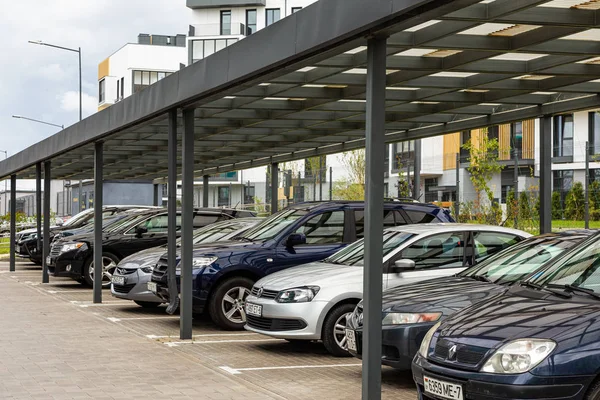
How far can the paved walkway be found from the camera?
348 inches

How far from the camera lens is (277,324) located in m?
10.8

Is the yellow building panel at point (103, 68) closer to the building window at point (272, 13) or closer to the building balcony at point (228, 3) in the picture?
the building balcony at point (228, 3)

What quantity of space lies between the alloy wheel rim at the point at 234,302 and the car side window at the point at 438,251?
10.4ft

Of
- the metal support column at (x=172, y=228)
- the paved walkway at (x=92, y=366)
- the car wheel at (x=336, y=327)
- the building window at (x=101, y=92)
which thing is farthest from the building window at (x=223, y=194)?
the car wheel at (x=336, y=327)

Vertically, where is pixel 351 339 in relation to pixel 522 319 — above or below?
below

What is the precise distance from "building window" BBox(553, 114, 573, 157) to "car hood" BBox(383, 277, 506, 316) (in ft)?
103

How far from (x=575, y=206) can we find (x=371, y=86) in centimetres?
1545

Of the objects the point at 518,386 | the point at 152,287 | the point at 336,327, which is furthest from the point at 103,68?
the point at 518,386

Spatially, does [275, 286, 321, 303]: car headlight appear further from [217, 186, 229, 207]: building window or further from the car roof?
[217, 186, 229, 207]: building window

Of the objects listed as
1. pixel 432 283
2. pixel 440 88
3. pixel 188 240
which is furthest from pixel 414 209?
pixel 432 283

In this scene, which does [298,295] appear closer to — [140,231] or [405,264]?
[405,264]

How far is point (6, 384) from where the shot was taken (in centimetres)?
924

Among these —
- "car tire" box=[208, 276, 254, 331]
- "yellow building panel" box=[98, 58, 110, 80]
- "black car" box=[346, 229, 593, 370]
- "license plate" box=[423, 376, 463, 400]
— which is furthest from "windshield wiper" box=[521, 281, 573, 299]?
"yellow building panel" box=[98, 58, 110, 80]

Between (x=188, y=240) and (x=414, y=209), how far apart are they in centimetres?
351
